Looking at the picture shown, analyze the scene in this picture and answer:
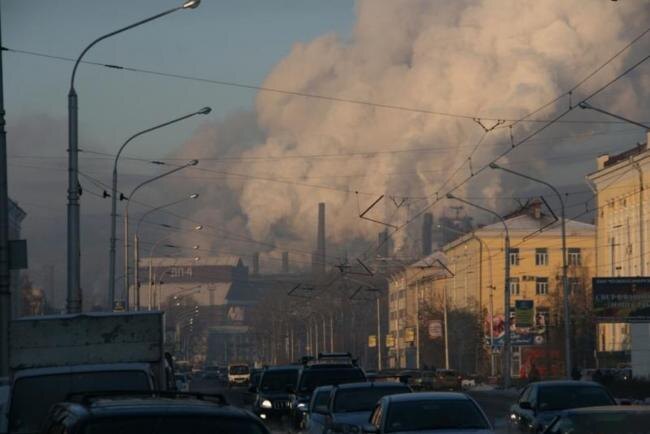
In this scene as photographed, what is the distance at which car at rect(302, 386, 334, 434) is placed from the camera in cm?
2400

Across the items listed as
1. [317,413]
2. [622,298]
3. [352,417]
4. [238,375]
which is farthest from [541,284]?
[352,417]

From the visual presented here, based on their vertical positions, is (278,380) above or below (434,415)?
below

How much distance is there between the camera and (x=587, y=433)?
14062 mm

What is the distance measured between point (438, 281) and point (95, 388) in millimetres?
99858

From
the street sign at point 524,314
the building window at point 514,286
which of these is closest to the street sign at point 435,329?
the building window at point 514,286

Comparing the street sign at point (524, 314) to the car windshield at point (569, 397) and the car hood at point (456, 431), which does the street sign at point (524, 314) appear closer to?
the car windshield at point (569, 397)

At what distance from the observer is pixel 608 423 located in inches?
558

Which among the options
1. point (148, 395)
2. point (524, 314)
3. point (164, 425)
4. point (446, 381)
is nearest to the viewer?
point (164, 425)

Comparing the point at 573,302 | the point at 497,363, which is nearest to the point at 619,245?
the point at 573,302

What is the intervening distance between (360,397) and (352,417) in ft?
3.00

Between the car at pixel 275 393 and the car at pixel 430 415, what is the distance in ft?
51.6

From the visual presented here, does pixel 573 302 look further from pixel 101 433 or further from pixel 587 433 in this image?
pixel 101 433

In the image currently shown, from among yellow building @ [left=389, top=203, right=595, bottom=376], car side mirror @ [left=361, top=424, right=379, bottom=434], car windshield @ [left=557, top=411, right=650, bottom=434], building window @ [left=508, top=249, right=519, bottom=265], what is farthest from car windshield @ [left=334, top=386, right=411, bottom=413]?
building window @ [left=508, top=249, right=519, bottom=265]

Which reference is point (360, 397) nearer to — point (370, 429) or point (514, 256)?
point (370, 429)
